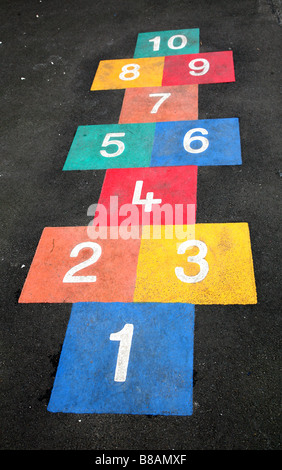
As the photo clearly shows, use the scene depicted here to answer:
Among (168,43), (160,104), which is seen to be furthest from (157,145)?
(168,43)

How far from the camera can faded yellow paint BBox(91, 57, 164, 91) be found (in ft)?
26.2

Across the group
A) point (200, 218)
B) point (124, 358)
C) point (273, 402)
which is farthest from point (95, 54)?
point (273, 402)

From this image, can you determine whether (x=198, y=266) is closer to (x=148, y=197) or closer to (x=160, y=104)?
(x=148, y=197)

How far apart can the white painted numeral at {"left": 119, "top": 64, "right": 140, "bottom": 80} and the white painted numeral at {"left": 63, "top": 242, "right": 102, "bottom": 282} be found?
169 inches

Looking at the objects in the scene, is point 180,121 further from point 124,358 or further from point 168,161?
point 124,358

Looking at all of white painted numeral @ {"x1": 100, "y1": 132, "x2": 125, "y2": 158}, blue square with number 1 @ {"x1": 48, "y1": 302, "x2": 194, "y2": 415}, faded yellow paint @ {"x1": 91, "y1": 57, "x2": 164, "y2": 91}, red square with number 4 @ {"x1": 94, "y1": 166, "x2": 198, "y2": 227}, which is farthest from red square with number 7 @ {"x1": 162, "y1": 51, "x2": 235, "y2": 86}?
blue square with number 1 @ {"x1": 48, "y1": 302, "x2": 194, "y2": 415}

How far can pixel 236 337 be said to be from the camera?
14.7ft

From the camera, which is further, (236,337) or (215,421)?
(236,337)

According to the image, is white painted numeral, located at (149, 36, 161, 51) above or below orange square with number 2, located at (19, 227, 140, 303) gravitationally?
above

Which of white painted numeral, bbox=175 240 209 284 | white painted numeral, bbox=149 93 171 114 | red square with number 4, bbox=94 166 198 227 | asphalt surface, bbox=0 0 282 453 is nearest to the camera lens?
asphalt surface, bbox=0 0 282 453

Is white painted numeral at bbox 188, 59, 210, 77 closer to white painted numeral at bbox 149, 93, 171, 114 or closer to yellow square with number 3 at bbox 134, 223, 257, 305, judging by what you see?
white painted numeral at bbox 149, 93, 171, 114

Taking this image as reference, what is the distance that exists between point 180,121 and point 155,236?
264cm

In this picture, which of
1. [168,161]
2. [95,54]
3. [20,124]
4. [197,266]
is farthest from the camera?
[95,54]

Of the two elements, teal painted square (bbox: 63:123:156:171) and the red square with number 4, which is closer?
the red square with number 4
